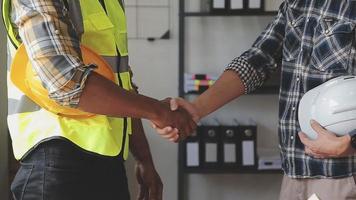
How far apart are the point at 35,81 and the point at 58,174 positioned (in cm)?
24

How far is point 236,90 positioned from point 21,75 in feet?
2.79

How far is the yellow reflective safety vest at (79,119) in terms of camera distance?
130 centimetres

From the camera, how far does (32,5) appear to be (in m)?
1.19

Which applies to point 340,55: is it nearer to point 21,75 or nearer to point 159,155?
point 21,75

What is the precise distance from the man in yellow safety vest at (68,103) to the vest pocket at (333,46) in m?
0.54

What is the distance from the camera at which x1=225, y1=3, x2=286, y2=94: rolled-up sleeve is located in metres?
1.82

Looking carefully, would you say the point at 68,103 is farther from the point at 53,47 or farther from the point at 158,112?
the point at 158,112

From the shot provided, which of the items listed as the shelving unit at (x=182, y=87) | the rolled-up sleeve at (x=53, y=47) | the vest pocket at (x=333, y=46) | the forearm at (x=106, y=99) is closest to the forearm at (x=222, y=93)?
the vest pocket at (x=333, y=46)

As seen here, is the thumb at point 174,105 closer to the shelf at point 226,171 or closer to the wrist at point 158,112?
the wrist at point 158,112

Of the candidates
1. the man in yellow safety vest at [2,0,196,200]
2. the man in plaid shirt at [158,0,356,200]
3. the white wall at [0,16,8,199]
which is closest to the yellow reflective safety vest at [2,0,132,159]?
the man in yellow safety vest at [2,0,196,200]

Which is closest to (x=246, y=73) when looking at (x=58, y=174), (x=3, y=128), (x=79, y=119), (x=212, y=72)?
(x=79, y=119)

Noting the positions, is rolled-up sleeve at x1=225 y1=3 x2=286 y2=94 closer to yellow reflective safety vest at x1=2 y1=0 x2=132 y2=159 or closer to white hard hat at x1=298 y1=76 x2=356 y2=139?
white hard hat at x1=298 y1=76 x2=356 y2=139

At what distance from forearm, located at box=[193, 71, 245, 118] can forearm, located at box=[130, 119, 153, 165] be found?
287mm

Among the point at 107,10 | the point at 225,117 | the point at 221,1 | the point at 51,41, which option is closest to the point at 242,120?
the point at 225,117
